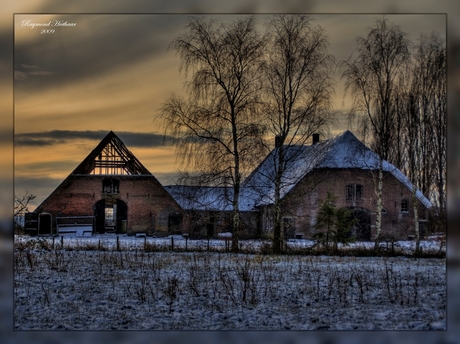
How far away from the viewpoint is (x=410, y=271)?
15266mm

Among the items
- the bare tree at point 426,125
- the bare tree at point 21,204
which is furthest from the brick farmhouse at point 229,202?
the bare tree at point 21,204

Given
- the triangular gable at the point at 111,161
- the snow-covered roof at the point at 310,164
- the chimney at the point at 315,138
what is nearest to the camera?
the snow-covered roof at the point at 310,164

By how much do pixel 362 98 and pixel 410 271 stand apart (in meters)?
8.92

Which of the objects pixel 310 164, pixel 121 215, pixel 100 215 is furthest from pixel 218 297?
pixel 121 215

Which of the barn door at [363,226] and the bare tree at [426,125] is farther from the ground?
the bare tree at [426,125]

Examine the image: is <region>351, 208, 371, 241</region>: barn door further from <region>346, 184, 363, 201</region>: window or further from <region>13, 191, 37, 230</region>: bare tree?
<region>13, 191, 37, 230</region>: bare tree

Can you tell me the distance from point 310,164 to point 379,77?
237 inches

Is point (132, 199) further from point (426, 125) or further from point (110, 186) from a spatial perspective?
point (426, 125)

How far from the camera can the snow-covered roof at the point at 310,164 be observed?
21.0 metres

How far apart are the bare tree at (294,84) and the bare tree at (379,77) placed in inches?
52.0

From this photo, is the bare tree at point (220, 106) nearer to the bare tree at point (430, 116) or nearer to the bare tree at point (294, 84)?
the bare tree at point (294, 84)

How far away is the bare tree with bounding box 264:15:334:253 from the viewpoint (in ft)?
61.4

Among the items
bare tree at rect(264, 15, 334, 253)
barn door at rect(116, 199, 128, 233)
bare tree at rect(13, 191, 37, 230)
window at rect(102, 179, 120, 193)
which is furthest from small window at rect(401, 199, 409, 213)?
bare tree at rect(13, 191, 37, 230)

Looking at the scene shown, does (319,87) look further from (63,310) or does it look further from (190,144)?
(63,310)
